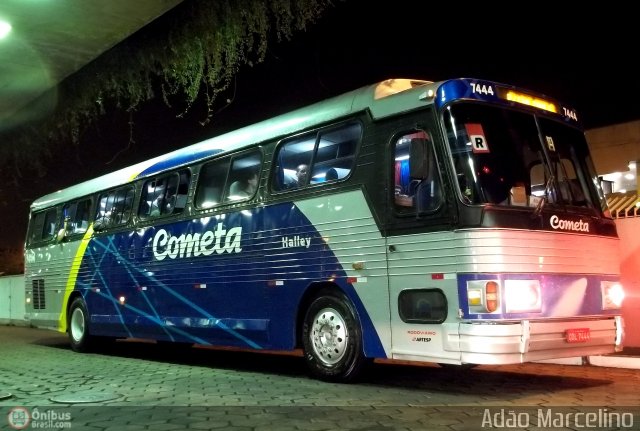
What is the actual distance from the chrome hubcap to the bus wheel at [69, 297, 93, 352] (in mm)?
7042

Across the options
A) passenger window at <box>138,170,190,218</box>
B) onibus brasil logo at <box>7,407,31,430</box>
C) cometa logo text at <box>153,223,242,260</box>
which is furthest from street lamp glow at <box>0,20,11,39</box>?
onibus brasil logo at <box>7,407,31,430</box>

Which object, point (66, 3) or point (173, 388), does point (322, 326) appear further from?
point (66, 3)

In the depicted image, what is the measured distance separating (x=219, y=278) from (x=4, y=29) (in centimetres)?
489

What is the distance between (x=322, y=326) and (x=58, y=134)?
1051 centimetres

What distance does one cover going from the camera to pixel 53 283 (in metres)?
14.4

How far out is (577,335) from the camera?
6.62 m

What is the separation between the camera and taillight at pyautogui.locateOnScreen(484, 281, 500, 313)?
19.9 ft

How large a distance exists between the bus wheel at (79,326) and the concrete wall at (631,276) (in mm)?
10301

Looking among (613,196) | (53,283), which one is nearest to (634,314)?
(613,196)

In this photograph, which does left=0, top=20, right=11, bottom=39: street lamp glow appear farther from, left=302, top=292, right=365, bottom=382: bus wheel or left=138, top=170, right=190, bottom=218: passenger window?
left=302, top=292, right=365, bottom=382: bus wheel

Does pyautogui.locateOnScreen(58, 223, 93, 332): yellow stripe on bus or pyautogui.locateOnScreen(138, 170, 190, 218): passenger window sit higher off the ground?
pyautogui.locateOnScreen(138, 170, 190, 218): passenger window

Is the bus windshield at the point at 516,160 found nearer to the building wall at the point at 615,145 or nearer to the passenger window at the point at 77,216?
the passenger window at the point at 77,216

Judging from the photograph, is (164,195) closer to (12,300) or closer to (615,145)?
(615,145)

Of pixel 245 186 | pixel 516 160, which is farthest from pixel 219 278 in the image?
pixel 516 160
